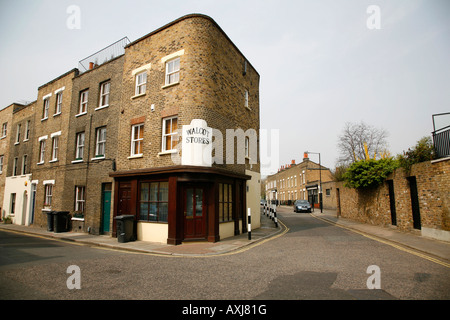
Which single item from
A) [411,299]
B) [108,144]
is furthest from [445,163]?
[108,144]

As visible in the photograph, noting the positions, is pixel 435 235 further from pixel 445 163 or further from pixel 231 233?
pixel 231 233

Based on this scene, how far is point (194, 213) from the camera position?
11133 mm

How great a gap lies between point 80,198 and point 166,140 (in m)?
7.92

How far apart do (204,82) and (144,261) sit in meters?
8.10

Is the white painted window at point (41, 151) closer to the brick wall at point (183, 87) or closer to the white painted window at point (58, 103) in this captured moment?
the white painted window at point (58, 103)

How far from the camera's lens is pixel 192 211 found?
11.1 meters

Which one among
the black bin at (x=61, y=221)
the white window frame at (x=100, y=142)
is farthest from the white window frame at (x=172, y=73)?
the black bin at (x=61, y=221)

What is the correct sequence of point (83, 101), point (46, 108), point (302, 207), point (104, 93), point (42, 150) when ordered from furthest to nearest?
1. point (302, 207)
2. point (46, 108)
3. point (42, 150)
4. point (83, 101)
5. point (104, 93)

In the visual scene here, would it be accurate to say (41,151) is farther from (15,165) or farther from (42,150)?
(15,165)

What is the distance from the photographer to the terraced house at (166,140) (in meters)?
11.2

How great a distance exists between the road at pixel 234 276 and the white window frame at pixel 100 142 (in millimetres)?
7304

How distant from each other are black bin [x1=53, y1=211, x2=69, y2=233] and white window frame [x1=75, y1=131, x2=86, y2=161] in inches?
137

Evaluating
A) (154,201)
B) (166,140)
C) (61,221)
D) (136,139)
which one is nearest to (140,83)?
(136,139)
